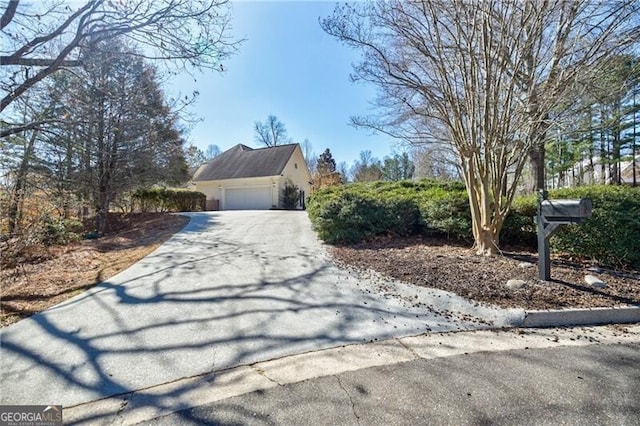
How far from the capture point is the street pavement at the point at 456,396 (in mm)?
1774

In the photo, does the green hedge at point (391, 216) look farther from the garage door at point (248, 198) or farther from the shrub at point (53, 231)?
the garage door at point (248, 198)

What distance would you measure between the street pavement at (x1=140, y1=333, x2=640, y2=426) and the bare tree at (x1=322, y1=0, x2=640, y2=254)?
3.65m

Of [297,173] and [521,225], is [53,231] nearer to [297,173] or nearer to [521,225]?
[521,225]

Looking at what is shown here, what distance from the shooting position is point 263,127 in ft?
126

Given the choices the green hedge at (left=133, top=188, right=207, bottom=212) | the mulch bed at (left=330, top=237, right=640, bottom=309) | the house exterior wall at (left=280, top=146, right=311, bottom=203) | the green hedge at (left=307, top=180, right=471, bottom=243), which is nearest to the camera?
the mulch bed at (left=330, top=237, right=640, bottom=309)

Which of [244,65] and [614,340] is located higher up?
[244,65]

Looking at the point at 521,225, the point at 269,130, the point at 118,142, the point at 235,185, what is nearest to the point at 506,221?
the point at 521,225

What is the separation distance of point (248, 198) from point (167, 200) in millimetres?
6024

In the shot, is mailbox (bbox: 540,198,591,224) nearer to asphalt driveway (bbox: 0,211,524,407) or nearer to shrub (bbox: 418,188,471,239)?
asphalt driveway (bbox: 0,211,524,407)

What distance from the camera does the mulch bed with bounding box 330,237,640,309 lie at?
3576 mm

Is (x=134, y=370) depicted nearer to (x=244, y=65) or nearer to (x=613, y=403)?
(x=613, y=403)

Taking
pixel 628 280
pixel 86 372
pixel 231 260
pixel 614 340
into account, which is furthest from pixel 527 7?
pixel 86 372

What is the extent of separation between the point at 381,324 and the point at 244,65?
290 inches

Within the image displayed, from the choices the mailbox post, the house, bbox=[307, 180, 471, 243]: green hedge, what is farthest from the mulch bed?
the house
